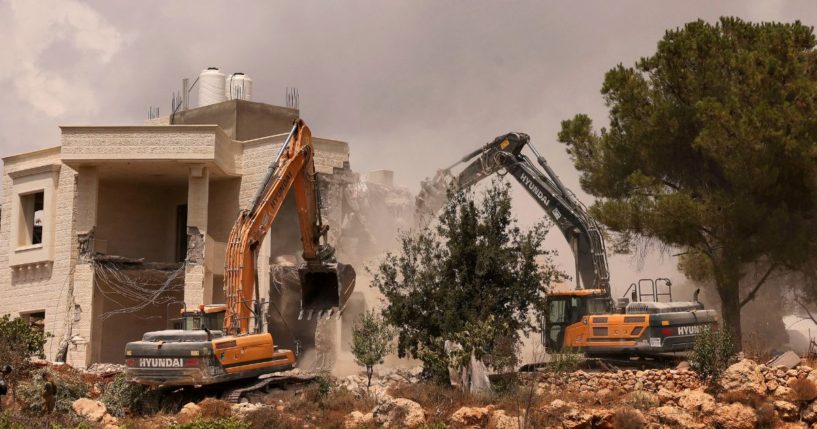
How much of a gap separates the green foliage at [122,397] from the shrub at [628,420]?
1048 centimetres

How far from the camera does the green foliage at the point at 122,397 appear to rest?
20359 millimetres

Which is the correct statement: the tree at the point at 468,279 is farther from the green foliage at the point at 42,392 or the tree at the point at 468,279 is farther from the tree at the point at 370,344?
the green foliage at the point at 42,392

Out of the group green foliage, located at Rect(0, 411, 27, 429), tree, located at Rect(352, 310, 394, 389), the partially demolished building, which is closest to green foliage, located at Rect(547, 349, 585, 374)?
tree, located at Rect(352, 310, 394, 389)

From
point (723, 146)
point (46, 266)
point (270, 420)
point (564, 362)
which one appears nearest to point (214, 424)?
point (270, 420)

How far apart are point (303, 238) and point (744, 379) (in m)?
12.4

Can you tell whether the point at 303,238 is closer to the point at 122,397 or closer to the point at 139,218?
the point at 122,397

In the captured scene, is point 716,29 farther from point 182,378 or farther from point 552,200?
point 182,378

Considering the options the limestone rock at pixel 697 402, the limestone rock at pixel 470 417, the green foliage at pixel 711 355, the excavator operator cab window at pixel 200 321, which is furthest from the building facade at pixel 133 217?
the limestone rock at pixel 697 402

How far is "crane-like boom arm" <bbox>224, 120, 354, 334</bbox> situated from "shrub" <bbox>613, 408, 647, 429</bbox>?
857 cm

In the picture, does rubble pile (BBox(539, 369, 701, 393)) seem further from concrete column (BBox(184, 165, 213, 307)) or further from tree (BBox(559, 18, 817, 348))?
concrete column (BBox(184, 165, 213, 307))

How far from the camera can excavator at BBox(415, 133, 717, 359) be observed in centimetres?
2166

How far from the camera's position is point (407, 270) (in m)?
22.7

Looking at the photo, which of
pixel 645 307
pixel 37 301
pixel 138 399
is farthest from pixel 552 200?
pixel 37 301

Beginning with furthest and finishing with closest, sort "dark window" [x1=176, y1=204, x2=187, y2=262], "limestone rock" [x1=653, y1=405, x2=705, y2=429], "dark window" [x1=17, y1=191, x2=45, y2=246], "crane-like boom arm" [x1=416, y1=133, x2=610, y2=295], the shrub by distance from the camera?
"dark window" [x1=176, y1=204, x2=187, y2=262], "dark window" [x1=17, y1=191, x2=45, y2=246], "crane-like boom arm" [x1=416, y1=133, x2=610, y2=295], "limestone rock" [x1=653, y1=405, x2=705, y2=429], the shrub
